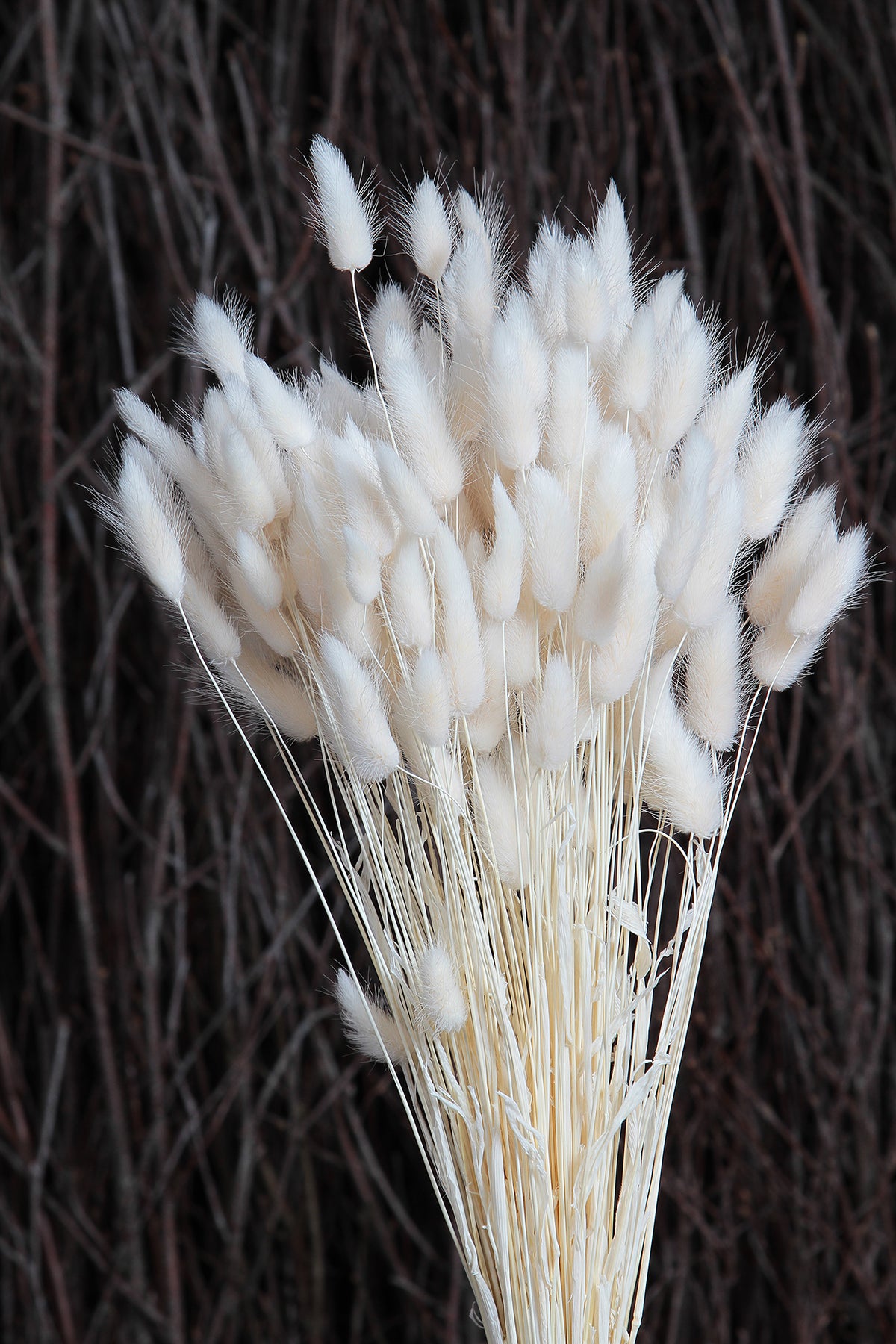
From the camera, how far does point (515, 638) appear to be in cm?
42

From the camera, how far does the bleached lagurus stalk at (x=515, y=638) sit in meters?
0.38

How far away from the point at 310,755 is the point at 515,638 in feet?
2.22

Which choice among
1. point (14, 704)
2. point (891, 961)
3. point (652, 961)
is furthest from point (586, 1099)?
point (14, 704)

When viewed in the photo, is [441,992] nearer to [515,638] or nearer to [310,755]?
[515,638]

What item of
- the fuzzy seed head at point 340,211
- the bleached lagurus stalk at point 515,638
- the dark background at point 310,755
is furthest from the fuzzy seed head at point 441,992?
the dark background at point 310,755

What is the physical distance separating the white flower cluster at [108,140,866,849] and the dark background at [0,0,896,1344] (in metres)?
0.59

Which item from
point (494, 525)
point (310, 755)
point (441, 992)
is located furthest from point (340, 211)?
point (310, 755)

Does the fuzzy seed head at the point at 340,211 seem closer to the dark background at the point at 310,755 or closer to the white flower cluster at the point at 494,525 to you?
the white flower cluster at the point at 494,525

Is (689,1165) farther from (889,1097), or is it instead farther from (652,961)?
(652,961)

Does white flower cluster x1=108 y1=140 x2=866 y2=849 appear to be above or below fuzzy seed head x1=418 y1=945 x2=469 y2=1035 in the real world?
above

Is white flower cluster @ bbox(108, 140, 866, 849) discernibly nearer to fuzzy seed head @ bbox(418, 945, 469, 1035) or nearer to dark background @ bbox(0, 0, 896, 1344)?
fuzzy seed head @ bbox(418, 945, 469, 1035)

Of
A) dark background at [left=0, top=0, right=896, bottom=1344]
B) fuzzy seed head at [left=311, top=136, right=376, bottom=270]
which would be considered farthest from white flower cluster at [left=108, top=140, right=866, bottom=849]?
dark background at [left=0, top=0, right=896, bottom=1344]

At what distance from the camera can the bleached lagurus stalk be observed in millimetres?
384

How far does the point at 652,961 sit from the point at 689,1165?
27.5 inches
